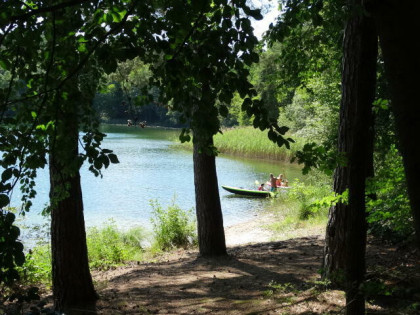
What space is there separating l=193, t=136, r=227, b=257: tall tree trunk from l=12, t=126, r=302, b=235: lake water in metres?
4.32

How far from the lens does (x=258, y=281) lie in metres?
5.64

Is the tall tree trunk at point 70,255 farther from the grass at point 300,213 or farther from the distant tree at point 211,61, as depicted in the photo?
the grass at point 300,213

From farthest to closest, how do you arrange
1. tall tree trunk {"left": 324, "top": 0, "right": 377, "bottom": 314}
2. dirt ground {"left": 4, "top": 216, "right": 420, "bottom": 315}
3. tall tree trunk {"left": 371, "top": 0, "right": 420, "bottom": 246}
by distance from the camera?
dirt ground {"left": 4, "top": 216, "right": 420, "bottom": 315}, tall tree trunk {"left": 324, "top": 0, "right": 377, "bottom": 314}, tall tree trunk {"left": 371, "top": 0, "right": 420, "bottom": 246}

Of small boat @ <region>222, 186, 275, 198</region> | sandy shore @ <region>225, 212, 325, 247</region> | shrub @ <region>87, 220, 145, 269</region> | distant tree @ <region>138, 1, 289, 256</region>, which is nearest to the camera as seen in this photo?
distant tree @ <region>138, 1, 289, 256</region>

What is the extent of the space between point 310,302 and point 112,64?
3.19 m

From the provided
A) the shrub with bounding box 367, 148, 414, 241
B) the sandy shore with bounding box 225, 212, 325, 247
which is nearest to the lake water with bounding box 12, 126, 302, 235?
the sandy shore with bounding box 225, 212, 325, 247

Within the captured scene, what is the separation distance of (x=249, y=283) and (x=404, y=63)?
4729 millimetres

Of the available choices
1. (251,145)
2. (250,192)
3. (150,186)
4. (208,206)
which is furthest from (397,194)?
(251,145)

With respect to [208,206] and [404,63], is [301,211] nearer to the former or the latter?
[208,206]

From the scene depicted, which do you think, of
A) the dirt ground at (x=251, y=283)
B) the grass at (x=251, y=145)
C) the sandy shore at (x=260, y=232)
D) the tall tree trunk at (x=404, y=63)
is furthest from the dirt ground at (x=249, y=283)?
the grass at (x=251, y=145)

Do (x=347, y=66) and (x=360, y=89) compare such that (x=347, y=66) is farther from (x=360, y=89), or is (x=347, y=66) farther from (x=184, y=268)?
(x=184, y=268)

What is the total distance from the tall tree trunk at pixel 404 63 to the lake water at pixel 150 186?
940 centimetres

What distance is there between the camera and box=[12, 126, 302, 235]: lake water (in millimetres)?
14500

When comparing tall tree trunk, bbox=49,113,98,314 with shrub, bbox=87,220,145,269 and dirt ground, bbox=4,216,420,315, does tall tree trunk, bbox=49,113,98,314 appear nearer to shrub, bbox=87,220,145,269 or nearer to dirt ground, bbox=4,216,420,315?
dirt ground, bbox=4,216,420,315
